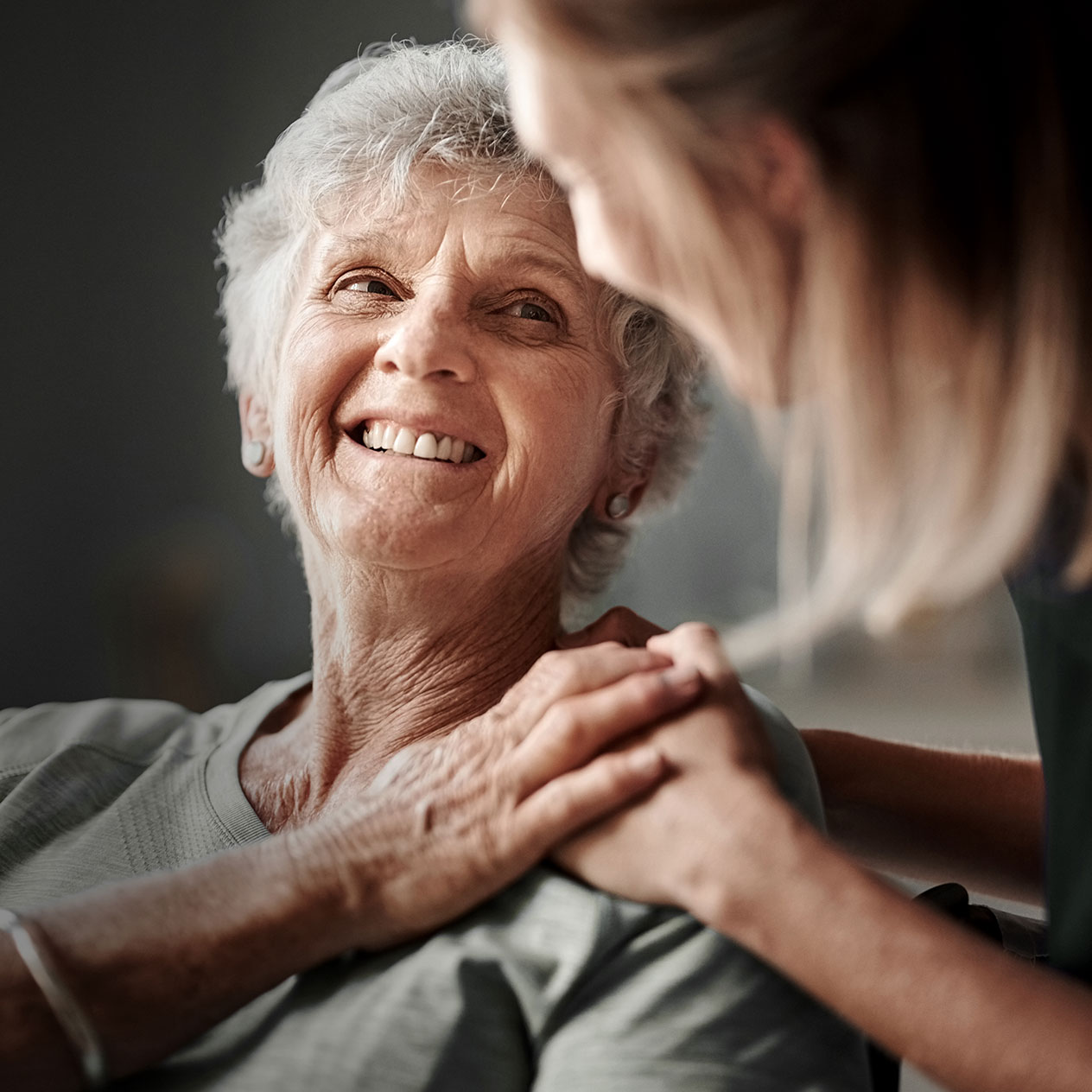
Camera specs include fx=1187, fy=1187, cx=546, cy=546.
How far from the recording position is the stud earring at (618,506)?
5.19 feet

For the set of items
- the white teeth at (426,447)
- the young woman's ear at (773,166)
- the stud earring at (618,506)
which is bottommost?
the stud earring at (618,506)

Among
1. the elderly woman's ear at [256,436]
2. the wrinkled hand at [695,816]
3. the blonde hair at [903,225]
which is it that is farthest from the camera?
the elderly woman's ear at [256,436]

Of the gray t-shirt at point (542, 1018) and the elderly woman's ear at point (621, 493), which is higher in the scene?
the elderly woman's ear at point (621, 493)

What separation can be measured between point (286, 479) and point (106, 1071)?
2.32 feet

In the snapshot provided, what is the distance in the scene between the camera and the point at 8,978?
99 cm

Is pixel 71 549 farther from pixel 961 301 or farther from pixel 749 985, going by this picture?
pixel 961 301

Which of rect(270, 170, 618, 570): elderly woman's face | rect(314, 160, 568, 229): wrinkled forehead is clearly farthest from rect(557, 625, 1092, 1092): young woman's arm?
rect(314, 160, 568, 229): wrinkled forehead

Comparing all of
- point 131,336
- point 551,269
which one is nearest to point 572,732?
point 551,269

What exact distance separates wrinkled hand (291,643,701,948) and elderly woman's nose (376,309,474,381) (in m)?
0.44

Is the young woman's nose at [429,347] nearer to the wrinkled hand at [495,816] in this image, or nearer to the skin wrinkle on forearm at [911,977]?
the wrinkled hand at [495,816]

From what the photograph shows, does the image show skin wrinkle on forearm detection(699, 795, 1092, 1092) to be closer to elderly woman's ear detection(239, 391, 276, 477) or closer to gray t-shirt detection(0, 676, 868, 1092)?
gray t-shirt detection(0, 676, 868, 1092)

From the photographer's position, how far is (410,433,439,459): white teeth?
1.36 meters

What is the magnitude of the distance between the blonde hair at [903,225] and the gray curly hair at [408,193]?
550mm

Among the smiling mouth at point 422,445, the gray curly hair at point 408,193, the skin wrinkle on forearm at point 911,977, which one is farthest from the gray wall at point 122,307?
the skin wrinkle on forearm at point 911,977
